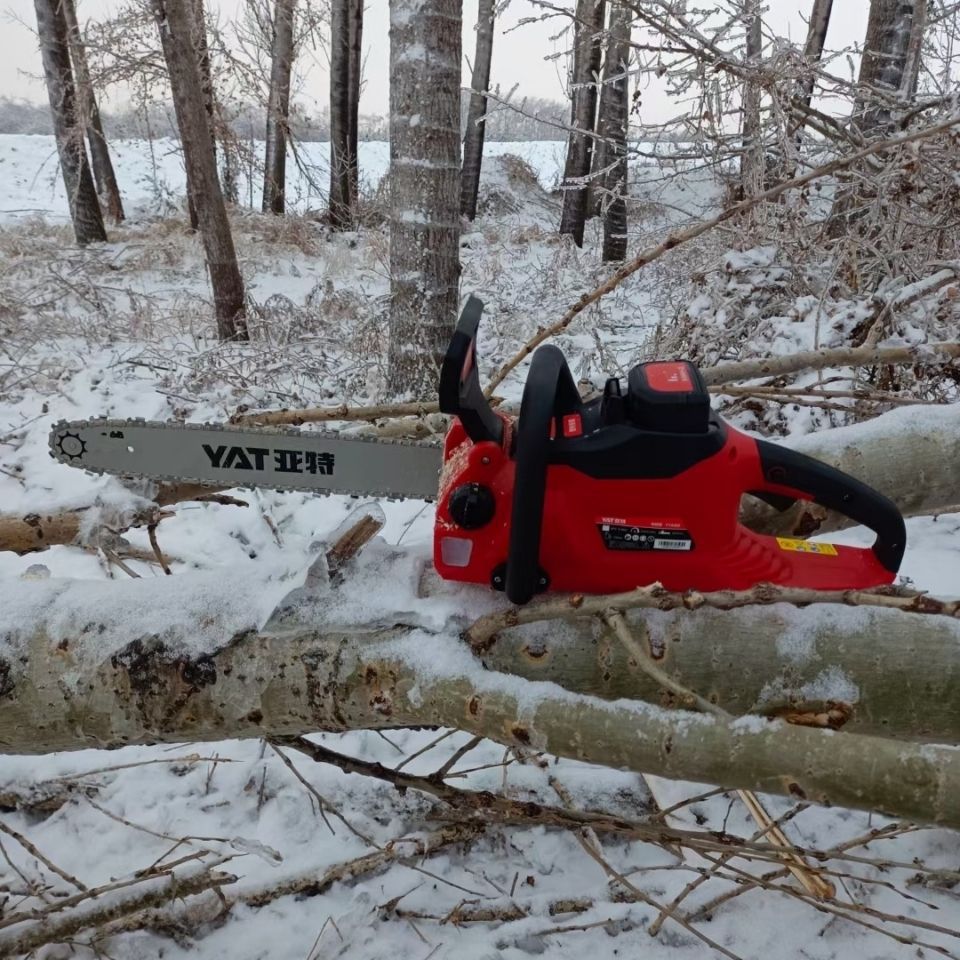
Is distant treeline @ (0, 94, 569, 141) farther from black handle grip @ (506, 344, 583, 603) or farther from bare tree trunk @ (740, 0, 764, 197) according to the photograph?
black handle grip @ (506, 344, 583, 603)

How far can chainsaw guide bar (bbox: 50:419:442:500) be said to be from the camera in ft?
4.72

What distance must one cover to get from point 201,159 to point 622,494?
16.0ft

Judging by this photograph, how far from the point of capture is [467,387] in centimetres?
104

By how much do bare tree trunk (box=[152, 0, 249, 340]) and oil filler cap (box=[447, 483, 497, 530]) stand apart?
4572 millimetres

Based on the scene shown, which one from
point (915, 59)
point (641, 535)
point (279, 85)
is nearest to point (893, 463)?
point (641, 535)

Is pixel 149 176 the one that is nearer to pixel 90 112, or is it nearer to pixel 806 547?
pixel 90 112

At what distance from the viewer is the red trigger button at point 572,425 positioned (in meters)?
1.11

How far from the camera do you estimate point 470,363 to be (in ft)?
3.51

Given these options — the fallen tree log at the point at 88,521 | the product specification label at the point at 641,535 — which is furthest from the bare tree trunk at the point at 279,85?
the product specification label at the point at 641,535

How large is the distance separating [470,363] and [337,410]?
81 centimetres

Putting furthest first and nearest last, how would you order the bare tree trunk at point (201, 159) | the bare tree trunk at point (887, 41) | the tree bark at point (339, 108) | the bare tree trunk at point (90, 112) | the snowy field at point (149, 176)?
the snowy field at point (149, 176) < the tree bark at point (339, 108) < the bare tree trunk at point (90, 112) < the bare tree trunk at point (201, 159) < the bare tree trunk at point (887, 41)

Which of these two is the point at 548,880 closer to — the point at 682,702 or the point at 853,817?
the point at 853,817

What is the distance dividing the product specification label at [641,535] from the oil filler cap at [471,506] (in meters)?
0.18

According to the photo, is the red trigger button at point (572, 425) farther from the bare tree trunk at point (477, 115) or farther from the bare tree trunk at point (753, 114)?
the bare tree trunk at point (477, 115)
